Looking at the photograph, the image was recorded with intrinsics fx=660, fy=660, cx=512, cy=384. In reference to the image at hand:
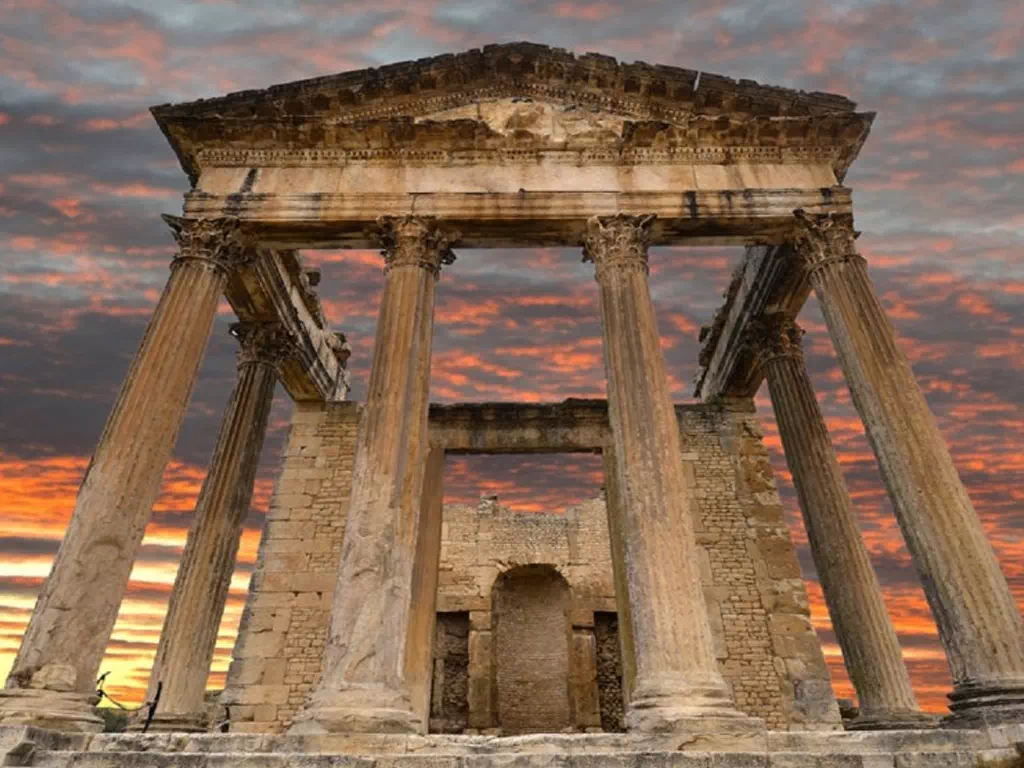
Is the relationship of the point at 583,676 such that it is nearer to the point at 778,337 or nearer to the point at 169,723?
the point at 778,337

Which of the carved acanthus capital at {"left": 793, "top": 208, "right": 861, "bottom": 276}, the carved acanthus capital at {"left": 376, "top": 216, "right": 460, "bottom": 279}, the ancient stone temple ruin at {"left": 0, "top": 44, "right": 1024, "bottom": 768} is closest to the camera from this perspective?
the ancient stone temple ruin at {"left": 0, "top": 44, "right": 1024, "bottom": 768}

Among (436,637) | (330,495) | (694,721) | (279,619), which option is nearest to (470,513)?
(436,637)

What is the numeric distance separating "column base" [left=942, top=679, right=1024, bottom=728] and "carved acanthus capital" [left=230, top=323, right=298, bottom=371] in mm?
11826

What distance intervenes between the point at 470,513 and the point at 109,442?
10369 millimetres

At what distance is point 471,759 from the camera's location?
6.13m

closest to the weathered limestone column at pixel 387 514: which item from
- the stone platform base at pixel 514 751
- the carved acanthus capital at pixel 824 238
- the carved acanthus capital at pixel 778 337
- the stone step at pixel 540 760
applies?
the stone platform base at pixel 514 751

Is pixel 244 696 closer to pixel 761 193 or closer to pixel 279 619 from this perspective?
pixel 279 619

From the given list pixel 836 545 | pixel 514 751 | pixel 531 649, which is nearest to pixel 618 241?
pixel 836 545

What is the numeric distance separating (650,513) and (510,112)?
24.3ft

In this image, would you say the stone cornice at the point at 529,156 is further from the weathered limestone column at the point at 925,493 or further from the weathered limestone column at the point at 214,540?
the weathered limestone column at the point at 214,540

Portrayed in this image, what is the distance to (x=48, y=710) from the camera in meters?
6.88

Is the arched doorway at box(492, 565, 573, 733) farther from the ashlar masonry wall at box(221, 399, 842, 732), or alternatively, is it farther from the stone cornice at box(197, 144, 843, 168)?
the stone cornice at box(197, 144, 843, 168)

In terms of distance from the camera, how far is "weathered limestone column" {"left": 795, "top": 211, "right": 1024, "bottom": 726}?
724 centimetres

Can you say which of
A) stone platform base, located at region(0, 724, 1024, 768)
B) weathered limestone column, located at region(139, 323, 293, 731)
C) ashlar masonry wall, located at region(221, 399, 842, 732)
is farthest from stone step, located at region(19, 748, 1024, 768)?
ashlar masonry wall, located at region(221, 399, 842, 732)
